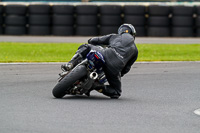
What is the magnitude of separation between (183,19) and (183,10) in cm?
37

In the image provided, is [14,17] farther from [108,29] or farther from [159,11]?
[159,11]

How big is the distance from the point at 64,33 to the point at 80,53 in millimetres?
14257

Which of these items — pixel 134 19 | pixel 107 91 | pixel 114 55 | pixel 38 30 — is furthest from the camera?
pixel 38 30

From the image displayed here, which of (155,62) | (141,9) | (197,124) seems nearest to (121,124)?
(197,124)

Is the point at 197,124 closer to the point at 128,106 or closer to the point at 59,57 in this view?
the point at 128,106

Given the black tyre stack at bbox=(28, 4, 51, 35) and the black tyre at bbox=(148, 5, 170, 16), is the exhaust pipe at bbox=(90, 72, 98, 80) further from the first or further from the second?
the black tyre at bbox=(148, 5, 170, 16)

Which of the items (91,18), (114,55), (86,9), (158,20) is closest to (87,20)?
(91,18)

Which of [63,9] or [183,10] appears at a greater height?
[63,9]

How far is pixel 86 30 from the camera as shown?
21.9 meters

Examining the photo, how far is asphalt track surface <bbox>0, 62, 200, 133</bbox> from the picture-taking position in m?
5.80

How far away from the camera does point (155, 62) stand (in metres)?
13.1

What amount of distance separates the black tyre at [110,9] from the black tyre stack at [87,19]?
11.2 inches

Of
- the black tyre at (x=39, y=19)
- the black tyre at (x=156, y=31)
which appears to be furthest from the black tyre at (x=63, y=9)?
the black tyre at (x=156, y=31)

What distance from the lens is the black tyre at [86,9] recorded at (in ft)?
70.7
